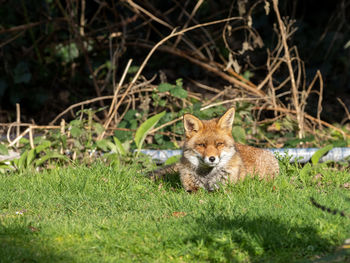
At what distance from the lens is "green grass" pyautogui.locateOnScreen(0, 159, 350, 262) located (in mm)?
4234

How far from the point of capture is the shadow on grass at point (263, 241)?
4.20 meters

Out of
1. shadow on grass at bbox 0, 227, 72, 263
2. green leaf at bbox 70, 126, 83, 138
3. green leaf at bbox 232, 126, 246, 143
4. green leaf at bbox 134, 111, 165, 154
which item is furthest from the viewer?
green leaf at bbox 232, 126, 246, 143

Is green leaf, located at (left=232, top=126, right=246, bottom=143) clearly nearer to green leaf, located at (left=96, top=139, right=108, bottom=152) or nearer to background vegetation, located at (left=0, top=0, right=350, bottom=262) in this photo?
background vegetation, located at (left=0, top=0, right=350, bottom=262)

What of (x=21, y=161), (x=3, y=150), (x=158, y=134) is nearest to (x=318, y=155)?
(x=158, y=134)

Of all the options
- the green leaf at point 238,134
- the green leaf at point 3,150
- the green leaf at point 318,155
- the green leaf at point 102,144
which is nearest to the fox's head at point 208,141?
the green leaf at point 318,155

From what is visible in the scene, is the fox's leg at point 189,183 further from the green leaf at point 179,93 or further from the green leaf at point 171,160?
the green leaf at point 179,93

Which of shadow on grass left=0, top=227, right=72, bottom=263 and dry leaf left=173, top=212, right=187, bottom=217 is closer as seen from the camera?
shadow on grass left=0, top=227, right=72, bottom=263

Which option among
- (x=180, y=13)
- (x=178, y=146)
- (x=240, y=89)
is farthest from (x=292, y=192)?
(x=180, y=13)

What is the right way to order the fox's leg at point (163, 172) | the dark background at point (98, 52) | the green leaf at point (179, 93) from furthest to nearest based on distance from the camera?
the dark background at point (98, 52)
the green leaf at point (179, 93)
the fox's leg at point (163, 172)

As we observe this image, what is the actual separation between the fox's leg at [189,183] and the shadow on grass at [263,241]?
1537 millimetres

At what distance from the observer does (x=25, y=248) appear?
4.29m

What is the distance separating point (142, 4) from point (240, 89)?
104 inches

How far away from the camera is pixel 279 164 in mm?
7004

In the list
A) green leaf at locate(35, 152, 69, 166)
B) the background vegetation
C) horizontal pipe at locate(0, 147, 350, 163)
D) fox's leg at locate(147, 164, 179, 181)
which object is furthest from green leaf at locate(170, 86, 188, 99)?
green leaf at locate(35, 152, 69, 166)
